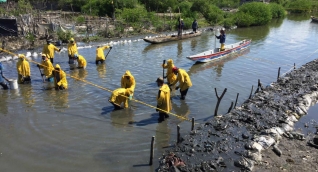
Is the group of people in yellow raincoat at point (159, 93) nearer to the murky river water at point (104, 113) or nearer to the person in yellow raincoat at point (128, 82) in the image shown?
the person in yellow raincoat at point (128, 82)

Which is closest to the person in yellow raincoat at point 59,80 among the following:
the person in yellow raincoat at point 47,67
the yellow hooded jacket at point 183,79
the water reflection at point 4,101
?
the person in yellow raincoat at point 47,67

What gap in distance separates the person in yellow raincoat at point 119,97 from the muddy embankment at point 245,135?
287 cm

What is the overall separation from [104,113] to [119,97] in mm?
831

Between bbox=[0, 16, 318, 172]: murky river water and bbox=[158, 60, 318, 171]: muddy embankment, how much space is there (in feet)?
2.40

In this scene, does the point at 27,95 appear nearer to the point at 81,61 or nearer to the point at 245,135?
the point at 81,61

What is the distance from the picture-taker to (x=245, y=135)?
926 cm

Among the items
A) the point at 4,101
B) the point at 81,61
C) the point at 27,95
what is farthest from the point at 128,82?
the point at 81,61

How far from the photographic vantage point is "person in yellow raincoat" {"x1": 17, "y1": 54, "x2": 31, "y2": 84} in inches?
527

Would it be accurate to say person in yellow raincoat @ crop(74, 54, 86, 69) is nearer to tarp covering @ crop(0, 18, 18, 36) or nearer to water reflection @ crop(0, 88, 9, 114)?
water reflection @ crop(0, 88, 9, 114)

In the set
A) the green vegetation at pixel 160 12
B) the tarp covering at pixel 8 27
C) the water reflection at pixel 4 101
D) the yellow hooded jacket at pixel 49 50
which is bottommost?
the water reflection at pixel 4 101

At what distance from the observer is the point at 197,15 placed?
37562 mm

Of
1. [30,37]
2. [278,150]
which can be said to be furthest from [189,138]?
[30,37]

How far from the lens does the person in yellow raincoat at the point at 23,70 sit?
1338cm

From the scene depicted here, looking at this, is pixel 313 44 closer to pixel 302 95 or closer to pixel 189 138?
pixel 302 95
